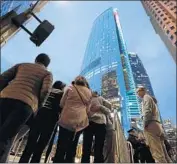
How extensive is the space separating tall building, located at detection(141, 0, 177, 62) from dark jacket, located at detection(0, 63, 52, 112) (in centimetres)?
4853

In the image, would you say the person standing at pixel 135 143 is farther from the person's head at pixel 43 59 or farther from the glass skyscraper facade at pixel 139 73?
the glass skyscraper facade at pixel 139 73

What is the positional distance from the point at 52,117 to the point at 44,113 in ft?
0.44

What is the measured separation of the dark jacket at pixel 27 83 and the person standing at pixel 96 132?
1.00m

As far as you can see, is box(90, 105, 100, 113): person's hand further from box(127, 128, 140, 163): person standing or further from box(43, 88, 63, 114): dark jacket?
box(127, 128, 140, 163): person standing

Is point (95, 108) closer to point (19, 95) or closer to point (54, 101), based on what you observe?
point (54, 101)

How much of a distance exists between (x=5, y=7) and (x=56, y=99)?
4067 cm

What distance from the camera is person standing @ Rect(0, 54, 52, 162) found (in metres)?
2.30

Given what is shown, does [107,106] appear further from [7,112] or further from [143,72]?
[143,72]

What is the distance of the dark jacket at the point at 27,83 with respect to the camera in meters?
2.52

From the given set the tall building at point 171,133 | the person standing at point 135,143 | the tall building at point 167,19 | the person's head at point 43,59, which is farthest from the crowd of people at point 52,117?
the tall building at point 167,19

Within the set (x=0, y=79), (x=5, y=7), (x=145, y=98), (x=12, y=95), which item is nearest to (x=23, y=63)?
(x=0, y=79)

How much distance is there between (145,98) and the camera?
13.8 ft

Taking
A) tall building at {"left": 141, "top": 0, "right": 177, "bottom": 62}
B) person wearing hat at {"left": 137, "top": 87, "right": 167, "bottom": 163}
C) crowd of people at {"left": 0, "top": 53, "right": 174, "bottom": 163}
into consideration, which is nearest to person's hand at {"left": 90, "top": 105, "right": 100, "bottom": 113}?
crowd of people at {"left": 0, "top": 53, "right": 174, "bottom": 163}

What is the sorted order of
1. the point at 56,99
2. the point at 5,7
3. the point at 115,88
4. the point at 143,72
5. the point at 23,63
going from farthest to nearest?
the point at 143,72 → the point at 115,88 → the point at 5,7 → the point at 56,99 → the point at 23,63
